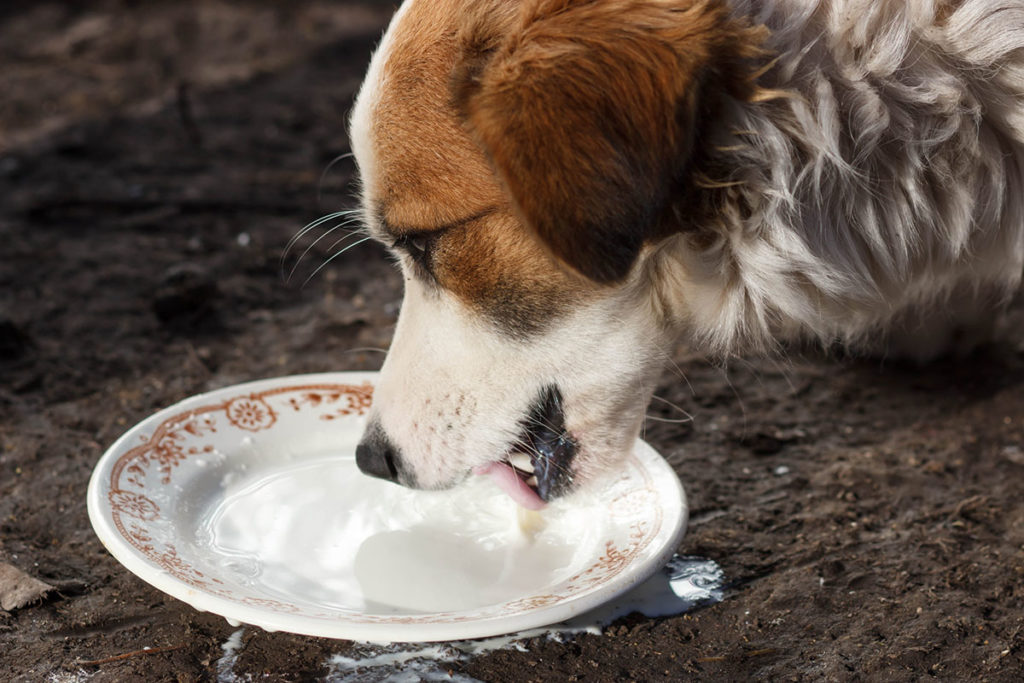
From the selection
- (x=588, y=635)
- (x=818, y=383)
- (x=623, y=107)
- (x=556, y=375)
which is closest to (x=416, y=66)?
(x=623, y=107)

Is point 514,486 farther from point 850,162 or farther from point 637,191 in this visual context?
point 850,162

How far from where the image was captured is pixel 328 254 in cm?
405

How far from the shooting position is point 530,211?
1703 millimetres

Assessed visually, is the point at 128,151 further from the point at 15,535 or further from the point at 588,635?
the point at 588,635

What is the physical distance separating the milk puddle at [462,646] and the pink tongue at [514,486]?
25 centimetres

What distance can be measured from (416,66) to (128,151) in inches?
122

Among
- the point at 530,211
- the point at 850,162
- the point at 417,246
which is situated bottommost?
the point at 417,246

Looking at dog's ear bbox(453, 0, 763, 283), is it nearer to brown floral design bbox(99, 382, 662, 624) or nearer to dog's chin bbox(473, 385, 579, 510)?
dog's chin bbox(473, 385, 579, 510)

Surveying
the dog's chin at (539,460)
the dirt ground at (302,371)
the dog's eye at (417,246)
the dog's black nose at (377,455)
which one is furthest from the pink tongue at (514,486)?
the dog's eye at (417,246)

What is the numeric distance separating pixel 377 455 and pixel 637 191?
2.73 ft

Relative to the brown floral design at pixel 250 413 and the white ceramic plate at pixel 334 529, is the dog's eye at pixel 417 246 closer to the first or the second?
the white ceramic plate at pixel 334 529

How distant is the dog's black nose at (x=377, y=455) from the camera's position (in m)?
2.20

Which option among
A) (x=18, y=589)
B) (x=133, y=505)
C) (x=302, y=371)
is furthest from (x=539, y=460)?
(x=302, y=371)

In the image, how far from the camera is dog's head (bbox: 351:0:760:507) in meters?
1.68
